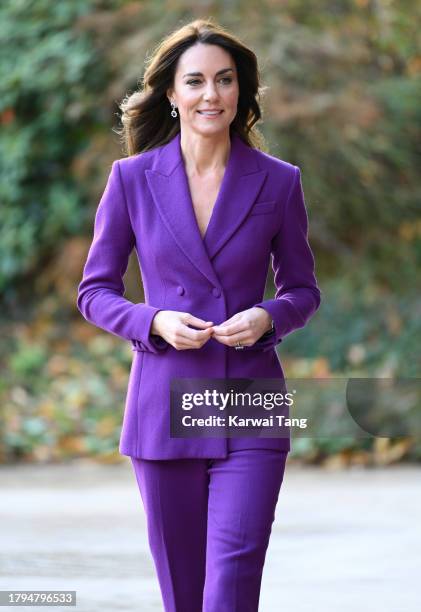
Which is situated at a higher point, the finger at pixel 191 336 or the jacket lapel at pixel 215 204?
the jacket lapel at pixel 215 204

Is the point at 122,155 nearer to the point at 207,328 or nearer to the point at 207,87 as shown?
the point at 207,87

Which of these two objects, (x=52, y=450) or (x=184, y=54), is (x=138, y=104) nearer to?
(x=184, y=54)

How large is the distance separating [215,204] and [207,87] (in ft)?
0.99

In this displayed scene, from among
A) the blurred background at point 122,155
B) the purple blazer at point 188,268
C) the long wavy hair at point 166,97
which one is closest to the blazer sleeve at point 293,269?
the purple blazer at point 188,268

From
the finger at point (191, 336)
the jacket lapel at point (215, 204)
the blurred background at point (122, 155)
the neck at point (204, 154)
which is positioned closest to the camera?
the finger at point (191, 336)

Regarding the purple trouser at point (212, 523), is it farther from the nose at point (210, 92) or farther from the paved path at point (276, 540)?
the paved path at point (276, 540)

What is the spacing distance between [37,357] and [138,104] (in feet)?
26.7

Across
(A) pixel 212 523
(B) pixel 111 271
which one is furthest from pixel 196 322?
(A) pixel 212 523

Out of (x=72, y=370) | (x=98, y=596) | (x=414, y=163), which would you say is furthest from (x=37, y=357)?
(x=98, y=596)

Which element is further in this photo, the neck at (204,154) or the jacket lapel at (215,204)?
the neck at (204,154)

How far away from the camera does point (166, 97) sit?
150 inches

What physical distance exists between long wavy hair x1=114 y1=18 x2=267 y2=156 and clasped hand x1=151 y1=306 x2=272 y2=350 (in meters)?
0.58

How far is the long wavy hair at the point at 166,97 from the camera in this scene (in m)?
3.62

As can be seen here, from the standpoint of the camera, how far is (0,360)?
12.1 m
